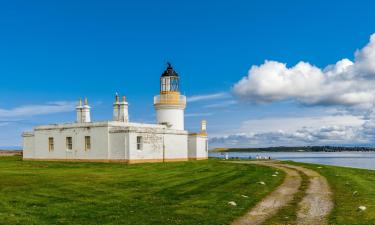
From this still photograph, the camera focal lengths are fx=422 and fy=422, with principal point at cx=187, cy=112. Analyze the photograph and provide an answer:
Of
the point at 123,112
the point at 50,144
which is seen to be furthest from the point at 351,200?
the point at 50,144

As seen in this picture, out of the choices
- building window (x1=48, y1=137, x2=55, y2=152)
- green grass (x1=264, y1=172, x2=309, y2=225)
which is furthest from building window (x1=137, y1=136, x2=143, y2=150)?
green grass (x1=264, y1=172, x2=309, y2=225)

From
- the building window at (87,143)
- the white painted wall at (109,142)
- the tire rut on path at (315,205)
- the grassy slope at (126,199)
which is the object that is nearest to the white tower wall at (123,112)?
the white painted wall at (109,142)

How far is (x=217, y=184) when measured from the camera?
25.1 m

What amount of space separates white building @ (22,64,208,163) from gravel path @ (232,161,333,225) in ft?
67.0

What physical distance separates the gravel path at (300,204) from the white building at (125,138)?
2043 centimetres

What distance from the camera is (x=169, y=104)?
52188 mm

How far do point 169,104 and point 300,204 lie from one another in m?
35.4

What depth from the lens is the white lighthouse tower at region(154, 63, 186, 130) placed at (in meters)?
52.3

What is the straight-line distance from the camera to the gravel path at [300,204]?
1466 cm

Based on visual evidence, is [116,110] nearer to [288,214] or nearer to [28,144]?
[28,144]

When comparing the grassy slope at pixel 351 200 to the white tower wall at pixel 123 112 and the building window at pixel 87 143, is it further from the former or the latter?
the white tower wall at pixel 123 112

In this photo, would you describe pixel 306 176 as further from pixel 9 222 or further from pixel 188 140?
pixel 188 140

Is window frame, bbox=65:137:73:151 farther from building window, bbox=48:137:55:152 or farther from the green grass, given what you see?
the green grass

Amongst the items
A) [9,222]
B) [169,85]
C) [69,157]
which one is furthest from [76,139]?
[9,222]
